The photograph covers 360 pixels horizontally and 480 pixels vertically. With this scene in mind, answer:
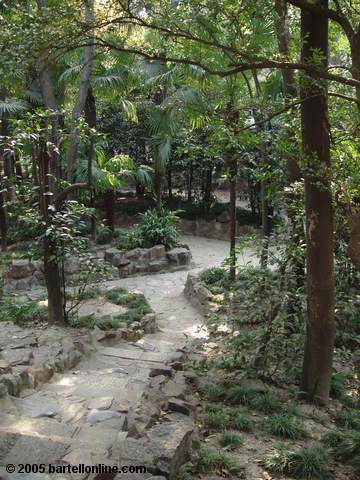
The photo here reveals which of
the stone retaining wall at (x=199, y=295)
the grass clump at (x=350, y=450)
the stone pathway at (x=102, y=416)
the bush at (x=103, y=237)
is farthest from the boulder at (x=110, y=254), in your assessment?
the grass clump at (x=350, y=450)

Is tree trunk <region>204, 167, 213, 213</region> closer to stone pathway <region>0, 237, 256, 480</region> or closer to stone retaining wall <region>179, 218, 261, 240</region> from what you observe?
stone retaining wall <region>179, 218, 261, 240</region>

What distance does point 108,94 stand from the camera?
11938 mm

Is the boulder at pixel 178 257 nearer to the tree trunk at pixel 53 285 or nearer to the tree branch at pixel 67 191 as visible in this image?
the tree trunk at pixel 53 285

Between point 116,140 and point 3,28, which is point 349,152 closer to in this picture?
point 3,28

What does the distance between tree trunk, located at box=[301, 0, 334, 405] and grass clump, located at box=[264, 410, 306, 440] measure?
2.58 ft

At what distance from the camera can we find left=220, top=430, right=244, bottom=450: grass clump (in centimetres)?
418

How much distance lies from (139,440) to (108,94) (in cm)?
1011

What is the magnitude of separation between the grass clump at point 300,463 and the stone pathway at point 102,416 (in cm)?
76

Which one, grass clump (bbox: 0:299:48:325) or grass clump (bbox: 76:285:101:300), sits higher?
grass clump (bbox: 0:299:48:325)

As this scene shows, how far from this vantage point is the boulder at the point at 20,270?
11945 millimetres

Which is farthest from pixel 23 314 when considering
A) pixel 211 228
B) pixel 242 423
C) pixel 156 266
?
pixel 211 228

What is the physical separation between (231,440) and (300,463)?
2.13 ft

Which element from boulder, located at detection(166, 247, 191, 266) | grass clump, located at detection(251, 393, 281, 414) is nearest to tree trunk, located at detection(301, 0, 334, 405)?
grass clump, located at detection(251, 393, 281, 414)

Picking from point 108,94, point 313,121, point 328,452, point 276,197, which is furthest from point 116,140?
point 328,452
